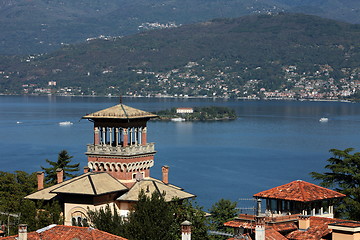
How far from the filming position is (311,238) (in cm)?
1919

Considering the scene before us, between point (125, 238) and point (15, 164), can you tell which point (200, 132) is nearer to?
point (15, 164)

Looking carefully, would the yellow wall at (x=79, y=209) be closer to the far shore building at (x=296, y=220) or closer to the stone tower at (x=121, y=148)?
the stone tower at (x=121, y=148)

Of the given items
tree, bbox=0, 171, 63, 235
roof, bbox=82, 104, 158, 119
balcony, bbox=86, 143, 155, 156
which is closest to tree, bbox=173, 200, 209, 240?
tree, bbox=0, 171, 63, 235

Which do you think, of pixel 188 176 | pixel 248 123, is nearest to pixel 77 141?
pixel 188 176

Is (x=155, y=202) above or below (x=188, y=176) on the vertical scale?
above

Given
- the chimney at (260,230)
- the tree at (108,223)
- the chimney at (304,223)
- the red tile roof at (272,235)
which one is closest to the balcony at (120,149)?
the tree at (108,223)

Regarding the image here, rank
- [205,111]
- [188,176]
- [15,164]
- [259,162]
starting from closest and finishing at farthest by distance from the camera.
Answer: [188,176] → [15,164] → [259,162] → [205,111]

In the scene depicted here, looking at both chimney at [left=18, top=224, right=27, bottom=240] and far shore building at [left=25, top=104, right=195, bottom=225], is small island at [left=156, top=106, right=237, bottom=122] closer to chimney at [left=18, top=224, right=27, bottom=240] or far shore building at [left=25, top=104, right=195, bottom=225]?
far shore building at [left=25, top=104, right=195, bottom=225]

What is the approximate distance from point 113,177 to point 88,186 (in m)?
1.51

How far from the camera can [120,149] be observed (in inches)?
1008

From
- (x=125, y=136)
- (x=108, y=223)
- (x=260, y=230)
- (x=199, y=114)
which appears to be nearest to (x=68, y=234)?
(x=108, y=223)

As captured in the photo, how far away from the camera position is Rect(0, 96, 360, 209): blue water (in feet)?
244

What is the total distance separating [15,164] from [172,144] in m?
35.6

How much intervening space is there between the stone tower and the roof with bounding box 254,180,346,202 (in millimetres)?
4966
